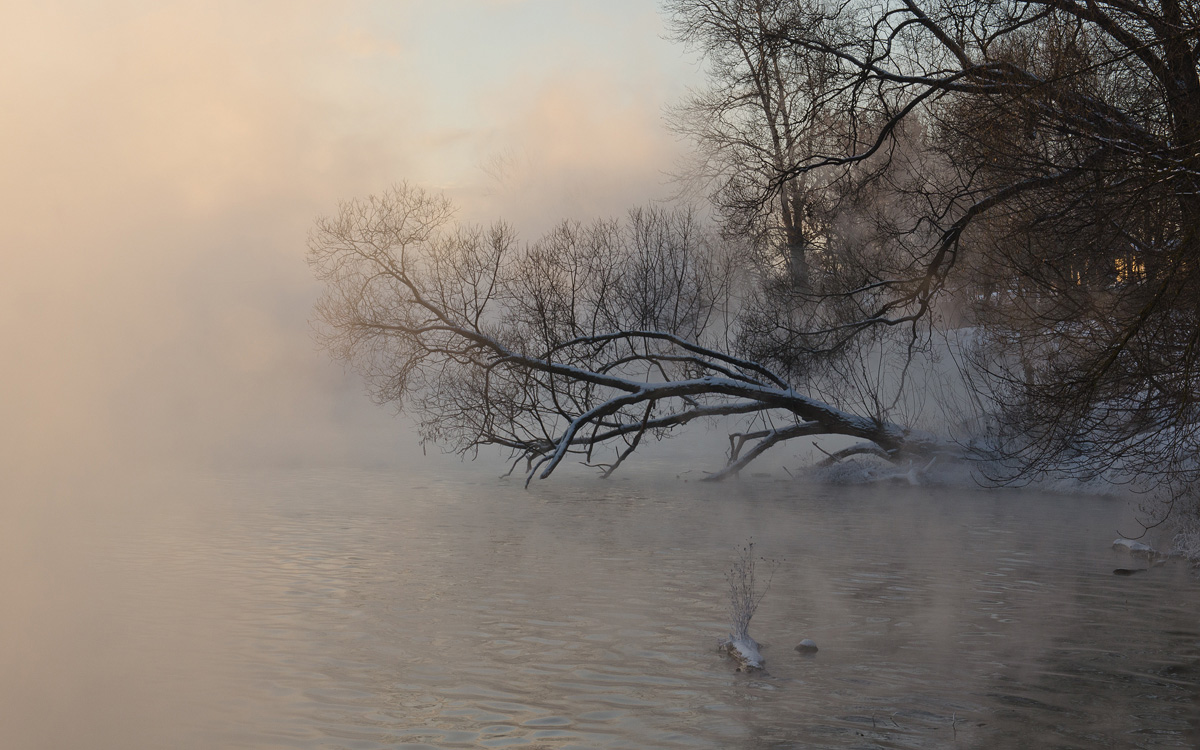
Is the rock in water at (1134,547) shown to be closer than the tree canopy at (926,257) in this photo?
No

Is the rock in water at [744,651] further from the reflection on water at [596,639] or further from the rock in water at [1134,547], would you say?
the rock in water at [1134,547]

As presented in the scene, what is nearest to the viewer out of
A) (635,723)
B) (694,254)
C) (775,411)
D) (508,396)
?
(635,723)

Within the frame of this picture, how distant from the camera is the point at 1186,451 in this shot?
11.9 metres

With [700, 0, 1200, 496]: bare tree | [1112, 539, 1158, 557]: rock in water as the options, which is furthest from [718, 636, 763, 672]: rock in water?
[1112, 539, 1158, 557]: rock in water

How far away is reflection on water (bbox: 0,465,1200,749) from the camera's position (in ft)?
21.5

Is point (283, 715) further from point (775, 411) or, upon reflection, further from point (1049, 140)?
point (775, 411)

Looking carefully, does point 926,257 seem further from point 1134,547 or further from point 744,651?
point 744,651

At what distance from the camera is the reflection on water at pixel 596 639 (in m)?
6.54

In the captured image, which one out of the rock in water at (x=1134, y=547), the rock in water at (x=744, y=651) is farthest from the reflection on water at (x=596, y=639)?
the rock in water at (x=1134, y=547)

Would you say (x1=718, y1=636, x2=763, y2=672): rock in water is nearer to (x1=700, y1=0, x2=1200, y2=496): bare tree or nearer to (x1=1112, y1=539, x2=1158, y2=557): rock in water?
(x1=700, y1=0, x2=1200, y2=496): bare tree

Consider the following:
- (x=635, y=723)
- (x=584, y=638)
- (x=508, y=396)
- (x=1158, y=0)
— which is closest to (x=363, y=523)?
(x=508, y=396)

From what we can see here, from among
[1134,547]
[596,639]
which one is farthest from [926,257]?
[596,639]

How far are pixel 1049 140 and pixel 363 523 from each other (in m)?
11.5

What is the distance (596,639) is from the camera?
28.6 ft
